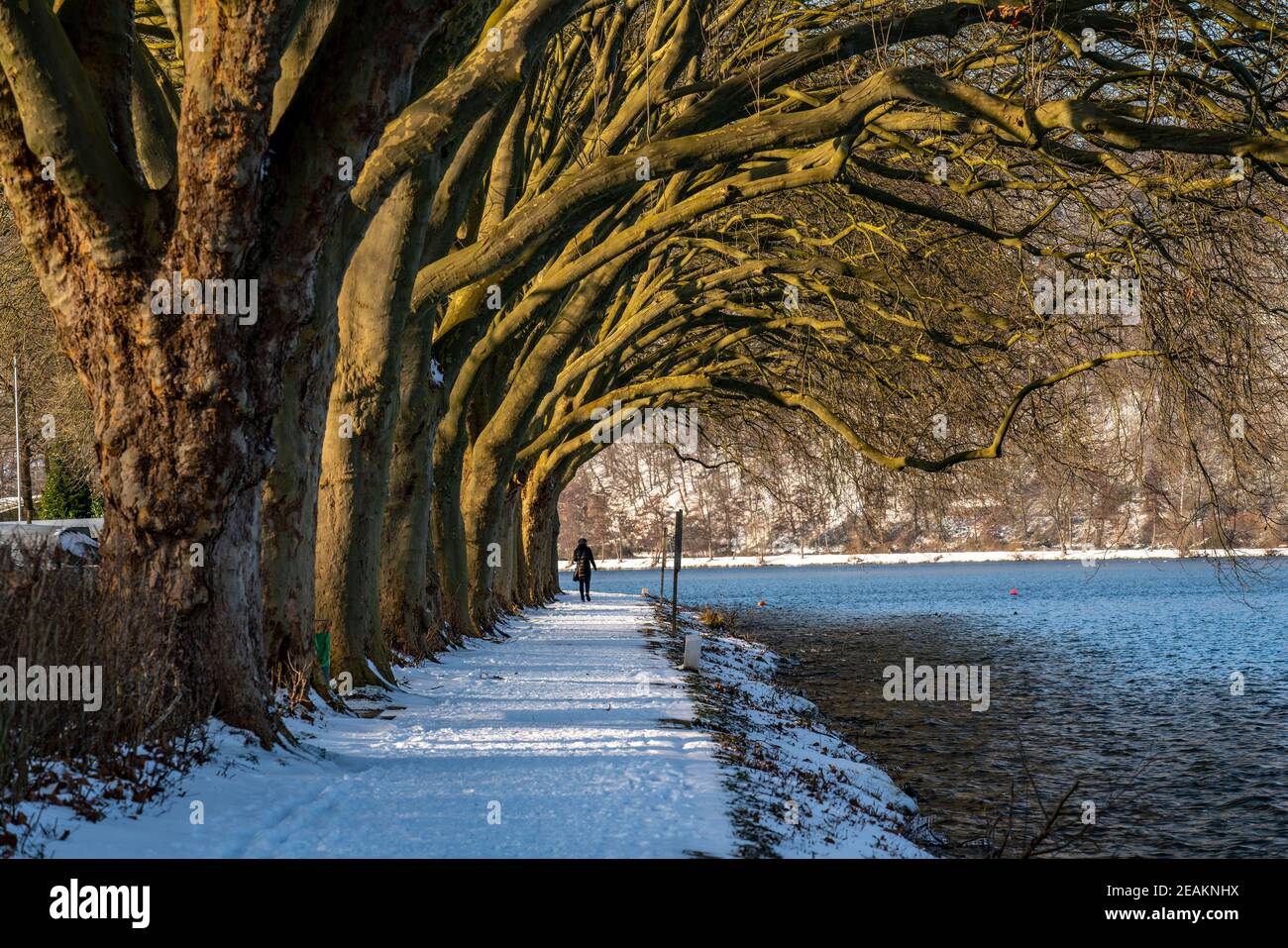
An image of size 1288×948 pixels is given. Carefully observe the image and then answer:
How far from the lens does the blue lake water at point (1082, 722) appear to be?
10.8m

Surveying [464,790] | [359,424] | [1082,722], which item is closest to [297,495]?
[359,424]

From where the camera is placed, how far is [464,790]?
7.34 meters

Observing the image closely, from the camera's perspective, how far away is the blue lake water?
10.8 meters

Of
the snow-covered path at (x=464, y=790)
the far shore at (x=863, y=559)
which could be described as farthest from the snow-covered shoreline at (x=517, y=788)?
the far shore at (x=863, y=559)

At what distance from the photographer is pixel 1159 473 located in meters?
12.9

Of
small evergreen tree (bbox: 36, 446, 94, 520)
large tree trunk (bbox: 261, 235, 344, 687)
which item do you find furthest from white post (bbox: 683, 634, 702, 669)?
small evergreen tree (bbox: 36, 446, 94, 520)

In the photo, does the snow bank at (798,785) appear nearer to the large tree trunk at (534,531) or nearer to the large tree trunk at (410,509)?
the large tree trunk at (410,509)

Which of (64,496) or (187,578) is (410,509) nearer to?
(187,578)

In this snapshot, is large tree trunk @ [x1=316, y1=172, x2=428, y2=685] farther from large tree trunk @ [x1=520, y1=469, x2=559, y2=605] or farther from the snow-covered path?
large tree trunk @ [x1=520, y1=469, x2=559, y2=605]

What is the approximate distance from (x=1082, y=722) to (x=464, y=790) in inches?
478

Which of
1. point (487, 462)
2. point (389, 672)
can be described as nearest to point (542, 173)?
point (487, 462)

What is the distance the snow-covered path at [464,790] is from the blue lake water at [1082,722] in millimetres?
2251

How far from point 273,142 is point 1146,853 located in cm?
847
